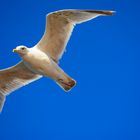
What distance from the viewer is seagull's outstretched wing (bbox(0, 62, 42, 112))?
14.6 m

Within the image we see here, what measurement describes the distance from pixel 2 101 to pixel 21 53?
1986mm

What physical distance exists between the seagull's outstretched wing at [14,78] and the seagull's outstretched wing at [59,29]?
2.72 ft

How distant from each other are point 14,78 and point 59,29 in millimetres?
1957

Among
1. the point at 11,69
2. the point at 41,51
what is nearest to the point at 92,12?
the point at 41,51

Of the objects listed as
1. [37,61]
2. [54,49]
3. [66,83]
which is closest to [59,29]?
[54,49]

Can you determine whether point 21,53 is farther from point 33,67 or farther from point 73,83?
A: point 73,83

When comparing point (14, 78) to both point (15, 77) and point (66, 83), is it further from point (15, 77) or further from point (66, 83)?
point (66, 83)

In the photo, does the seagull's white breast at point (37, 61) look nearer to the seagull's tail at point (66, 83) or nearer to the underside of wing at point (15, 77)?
the seagull's tail at point (66, 83)

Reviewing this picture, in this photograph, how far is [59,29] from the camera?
13711mm

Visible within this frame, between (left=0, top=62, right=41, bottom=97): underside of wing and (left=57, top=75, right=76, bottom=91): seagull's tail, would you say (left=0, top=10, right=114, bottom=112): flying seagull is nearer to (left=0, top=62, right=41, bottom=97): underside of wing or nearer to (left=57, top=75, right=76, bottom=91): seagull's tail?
(left=57, top=75, right=76, bottom=91): seagull's tail

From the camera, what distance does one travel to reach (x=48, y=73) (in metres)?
13.6

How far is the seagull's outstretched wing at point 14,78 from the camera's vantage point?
14.6 metres

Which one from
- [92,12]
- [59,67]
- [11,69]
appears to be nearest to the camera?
Result: [92,12]

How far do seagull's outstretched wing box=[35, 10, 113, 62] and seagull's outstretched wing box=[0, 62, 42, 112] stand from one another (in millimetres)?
829
